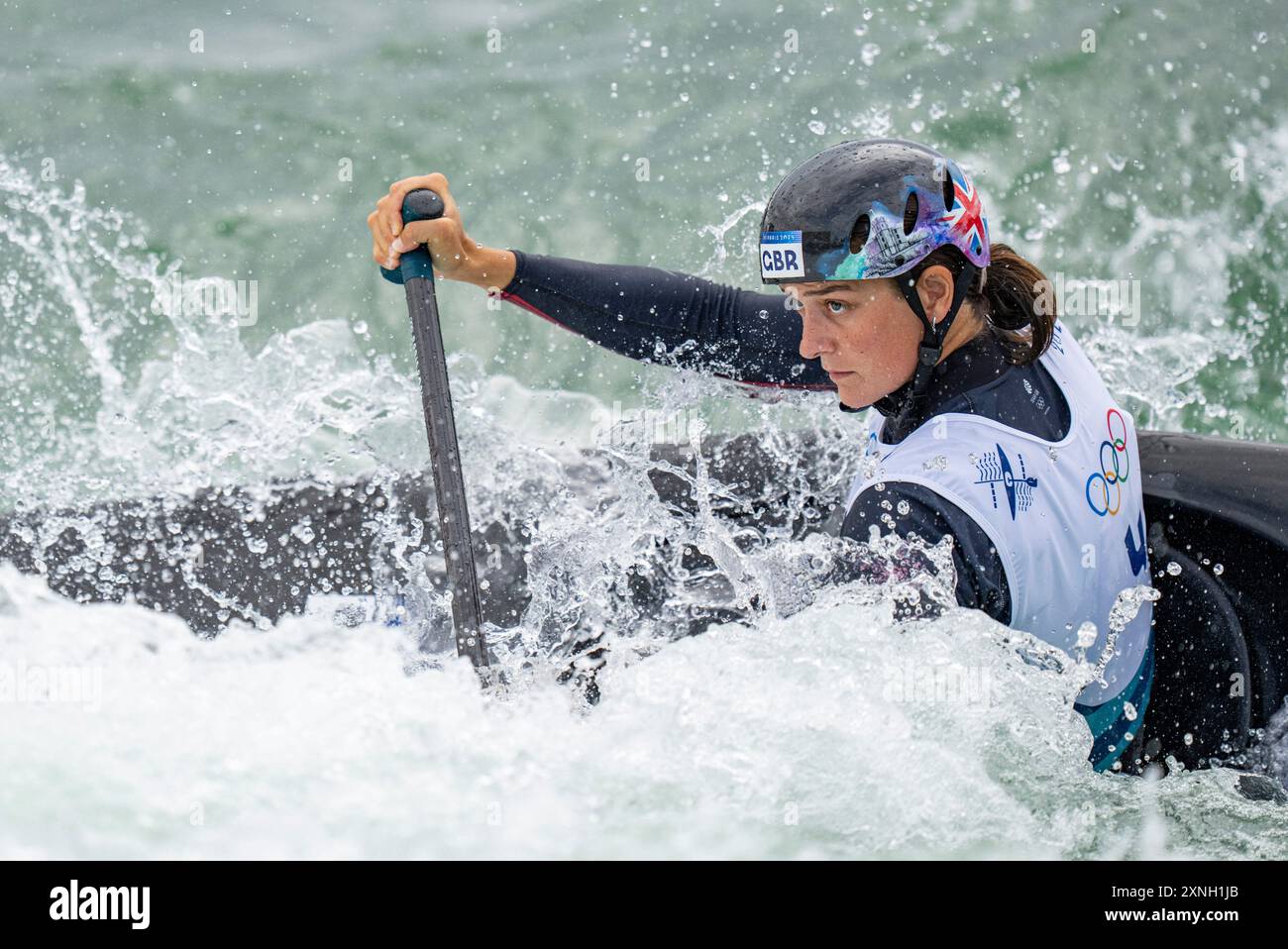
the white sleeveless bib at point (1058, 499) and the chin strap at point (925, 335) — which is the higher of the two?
the chin strap at point (925, 335)

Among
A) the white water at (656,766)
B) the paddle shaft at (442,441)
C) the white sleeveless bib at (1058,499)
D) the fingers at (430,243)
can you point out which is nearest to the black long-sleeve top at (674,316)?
the fingers at (430,243)

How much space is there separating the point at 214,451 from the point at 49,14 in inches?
210

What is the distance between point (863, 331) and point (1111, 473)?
58cm

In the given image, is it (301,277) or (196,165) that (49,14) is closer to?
(196,165)

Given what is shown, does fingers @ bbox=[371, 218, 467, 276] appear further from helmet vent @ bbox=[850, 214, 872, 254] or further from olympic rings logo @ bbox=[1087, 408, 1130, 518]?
olympic rings logo @ bbox=[1087, 408, 1130, 518]

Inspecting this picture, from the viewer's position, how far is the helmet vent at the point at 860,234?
2441 mm

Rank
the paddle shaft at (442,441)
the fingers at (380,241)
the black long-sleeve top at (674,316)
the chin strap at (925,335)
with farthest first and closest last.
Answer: the black long-sleeve top at (674,316)
the fingers at (380,241)
the paddle shaft at (442,441)
the chin strap at (925,335)

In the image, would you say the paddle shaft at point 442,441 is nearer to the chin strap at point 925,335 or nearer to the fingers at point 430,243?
the fingers at point 430,243

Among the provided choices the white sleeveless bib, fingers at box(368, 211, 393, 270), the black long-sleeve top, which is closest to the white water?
the white sleeveless bib

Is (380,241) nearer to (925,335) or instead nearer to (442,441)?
(442,441)

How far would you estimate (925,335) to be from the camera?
8.20 ft

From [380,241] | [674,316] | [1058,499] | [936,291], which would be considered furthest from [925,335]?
[380,241]

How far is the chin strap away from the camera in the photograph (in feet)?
8.14

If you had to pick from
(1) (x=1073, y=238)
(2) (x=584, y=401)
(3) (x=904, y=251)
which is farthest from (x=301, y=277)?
(3) (x=904, y=251)
